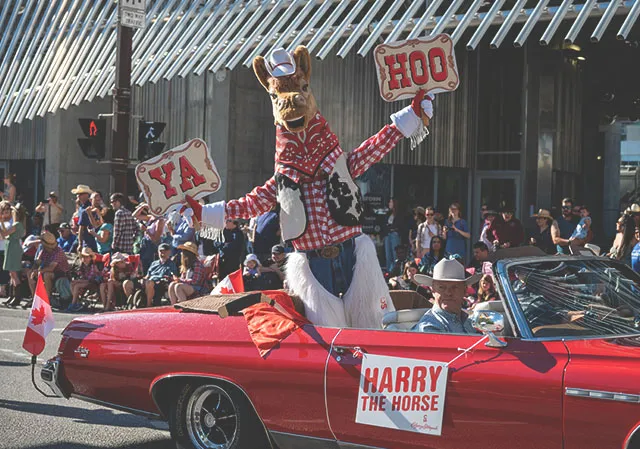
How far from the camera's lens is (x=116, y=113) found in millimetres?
13188

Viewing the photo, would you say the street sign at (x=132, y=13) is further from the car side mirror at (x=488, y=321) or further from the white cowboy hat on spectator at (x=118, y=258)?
the car side mirror at (x=488, y=321)

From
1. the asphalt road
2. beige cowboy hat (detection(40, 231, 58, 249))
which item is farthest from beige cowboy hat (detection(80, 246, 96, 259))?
the asphalt road

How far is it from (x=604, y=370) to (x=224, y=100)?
15575 millimetres

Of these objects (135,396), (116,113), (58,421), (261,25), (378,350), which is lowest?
(58,421)

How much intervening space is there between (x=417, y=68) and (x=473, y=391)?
2.58m

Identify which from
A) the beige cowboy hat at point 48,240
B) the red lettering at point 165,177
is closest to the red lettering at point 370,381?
the red lettering at point 165,177

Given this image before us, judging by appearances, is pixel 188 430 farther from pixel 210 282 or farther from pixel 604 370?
pixel 210 282

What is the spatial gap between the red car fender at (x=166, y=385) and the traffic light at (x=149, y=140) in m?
7.44

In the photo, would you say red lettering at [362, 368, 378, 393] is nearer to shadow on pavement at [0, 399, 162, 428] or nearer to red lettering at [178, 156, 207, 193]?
red lettering at [178, 156, 207, 193]

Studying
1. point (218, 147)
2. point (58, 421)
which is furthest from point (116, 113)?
point (58, 421)

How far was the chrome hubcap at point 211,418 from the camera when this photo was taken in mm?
5152

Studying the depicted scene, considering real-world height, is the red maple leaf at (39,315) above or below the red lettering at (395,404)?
above

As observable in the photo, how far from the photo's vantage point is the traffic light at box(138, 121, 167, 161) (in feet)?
40.9

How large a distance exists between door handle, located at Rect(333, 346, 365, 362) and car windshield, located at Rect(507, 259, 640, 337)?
0.81 meters
